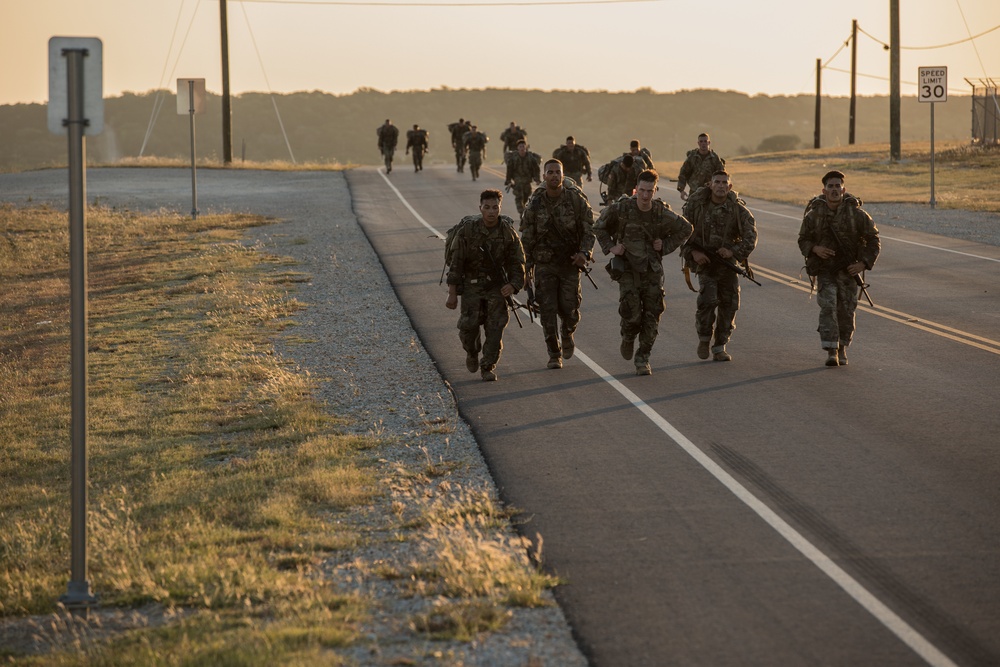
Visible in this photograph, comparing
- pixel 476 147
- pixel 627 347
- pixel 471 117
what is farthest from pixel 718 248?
pixel 471 117

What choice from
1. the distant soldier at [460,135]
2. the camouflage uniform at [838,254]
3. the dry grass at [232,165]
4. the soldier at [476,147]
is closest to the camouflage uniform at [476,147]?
the soldier at [476,147]

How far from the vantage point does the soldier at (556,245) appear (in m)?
12.9

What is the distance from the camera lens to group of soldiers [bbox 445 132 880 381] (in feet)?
40.5

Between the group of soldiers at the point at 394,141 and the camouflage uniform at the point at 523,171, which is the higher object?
the group of soldiers at the point at 394,141

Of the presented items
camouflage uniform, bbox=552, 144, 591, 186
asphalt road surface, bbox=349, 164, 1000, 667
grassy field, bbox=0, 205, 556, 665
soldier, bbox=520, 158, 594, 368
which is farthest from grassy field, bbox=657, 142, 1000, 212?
grassy field, bbox=0, 205, 556, 665

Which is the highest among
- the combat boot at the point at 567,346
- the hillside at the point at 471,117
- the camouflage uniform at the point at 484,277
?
the hillside at the point at 471,117

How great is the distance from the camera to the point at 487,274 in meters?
12.4

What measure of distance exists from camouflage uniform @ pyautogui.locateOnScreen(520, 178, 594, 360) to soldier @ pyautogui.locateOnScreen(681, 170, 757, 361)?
3.75ft

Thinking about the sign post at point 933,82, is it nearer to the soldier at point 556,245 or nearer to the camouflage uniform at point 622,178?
the camouflage uniform at point 622,178

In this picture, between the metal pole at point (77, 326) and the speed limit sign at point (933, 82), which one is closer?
the metal pole at point (77, 326)

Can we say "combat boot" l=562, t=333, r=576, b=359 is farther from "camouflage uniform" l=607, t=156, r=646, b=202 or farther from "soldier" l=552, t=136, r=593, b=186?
"soldier" l=552, t=136, r=593, b=186

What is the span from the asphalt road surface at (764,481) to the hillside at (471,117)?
82127 millimetres

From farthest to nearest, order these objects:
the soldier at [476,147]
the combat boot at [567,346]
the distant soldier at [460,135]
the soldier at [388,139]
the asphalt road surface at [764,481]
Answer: the distant soldier at [460,135] → the soldier at [388,139] → the soldier at [476,147] → the combat boot at [567,346] → the asphalt road surface at [764,481]

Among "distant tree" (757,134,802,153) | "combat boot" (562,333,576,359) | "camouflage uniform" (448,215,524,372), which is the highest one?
"distant tree" (757,134,802,153)
